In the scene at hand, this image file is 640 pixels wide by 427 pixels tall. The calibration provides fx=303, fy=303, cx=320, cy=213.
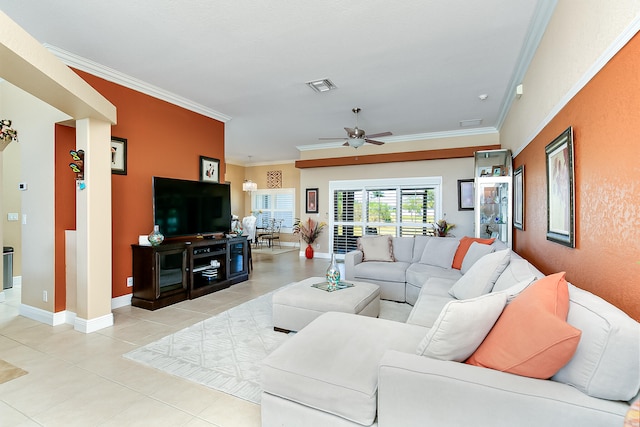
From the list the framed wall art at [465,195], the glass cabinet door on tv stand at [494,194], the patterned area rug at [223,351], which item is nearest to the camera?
the patterned area rug at [223,351]

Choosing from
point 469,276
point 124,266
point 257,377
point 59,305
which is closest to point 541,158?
point 469,276

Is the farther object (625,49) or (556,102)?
(556,102)

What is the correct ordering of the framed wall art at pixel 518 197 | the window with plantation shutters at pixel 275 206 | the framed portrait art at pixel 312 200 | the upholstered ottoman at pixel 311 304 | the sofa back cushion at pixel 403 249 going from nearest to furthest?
the upholstered ottoman at pixel 311 304, the framed wall art at pixel 518 197, the sofa back cushion at pixel 403 249, the framed portrait art at pixel 312 200, the window with plantation shutters at pixel 275 206

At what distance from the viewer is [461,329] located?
1339 mm

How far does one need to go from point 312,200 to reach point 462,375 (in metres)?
7.00

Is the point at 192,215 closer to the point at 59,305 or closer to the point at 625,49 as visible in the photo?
the point at 59,305

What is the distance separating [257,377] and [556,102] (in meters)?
3.12

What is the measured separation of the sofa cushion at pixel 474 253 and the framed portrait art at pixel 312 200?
4731mm

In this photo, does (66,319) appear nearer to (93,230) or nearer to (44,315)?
(44,315)

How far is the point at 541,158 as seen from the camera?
9.32 ft

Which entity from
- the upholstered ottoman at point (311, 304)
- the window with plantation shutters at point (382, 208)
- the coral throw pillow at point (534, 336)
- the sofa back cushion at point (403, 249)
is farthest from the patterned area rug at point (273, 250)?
the coral throw pillow at point (534, 336)

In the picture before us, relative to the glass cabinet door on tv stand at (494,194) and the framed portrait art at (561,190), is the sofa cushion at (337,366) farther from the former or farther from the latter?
the glass cabinet door on tv stand at (494,194)

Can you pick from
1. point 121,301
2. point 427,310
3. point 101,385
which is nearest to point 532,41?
point 427,310

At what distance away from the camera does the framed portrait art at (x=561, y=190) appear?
79.5 inches
